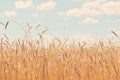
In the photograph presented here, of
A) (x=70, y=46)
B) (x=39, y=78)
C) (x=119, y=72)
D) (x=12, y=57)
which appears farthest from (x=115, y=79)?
(x=70, y=46)

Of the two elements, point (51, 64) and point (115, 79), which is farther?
point (51, 64)

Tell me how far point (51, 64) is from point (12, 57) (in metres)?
0.42

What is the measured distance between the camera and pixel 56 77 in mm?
2930

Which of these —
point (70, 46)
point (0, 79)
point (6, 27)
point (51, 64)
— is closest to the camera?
point (0, 79)

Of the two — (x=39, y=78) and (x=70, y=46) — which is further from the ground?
(x=70, y=46)

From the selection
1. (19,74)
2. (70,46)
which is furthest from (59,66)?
(70,46)

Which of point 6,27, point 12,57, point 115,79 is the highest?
point 6,27

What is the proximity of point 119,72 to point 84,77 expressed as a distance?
1.15 ft

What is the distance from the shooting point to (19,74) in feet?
9.39

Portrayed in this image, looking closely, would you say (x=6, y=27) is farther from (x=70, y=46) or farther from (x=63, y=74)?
(x=70, y=46)

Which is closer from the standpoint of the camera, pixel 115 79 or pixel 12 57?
pixel 115 79

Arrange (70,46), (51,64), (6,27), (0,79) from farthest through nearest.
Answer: (70,46) → (51,64) → (6,27) → (0,79)

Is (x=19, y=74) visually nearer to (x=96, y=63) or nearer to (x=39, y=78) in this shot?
(x=39, y=78)

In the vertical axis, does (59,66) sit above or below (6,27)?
below
